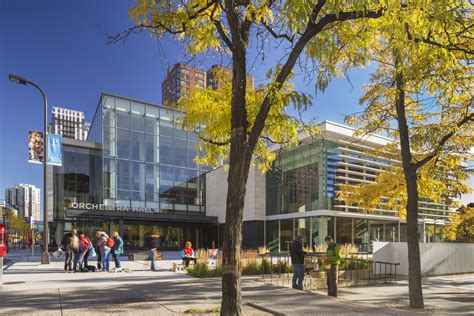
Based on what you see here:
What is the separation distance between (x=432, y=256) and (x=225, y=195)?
2343cm

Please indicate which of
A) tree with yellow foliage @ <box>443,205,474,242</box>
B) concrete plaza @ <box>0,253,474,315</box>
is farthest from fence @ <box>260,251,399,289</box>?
tree with yellow foliage @ <box>443,205,474,242</box>

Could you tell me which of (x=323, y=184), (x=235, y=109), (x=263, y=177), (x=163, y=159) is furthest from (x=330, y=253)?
(x=163, y=159)

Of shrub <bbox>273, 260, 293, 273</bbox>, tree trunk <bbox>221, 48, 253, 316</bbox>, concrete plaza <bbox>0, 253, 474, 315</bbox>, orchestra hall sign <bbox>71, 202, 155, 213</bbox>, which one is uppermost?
tree trunk <bbox>221, 48, 253, 316</bbox>

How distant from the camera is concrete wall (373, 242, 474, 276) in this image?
1833cm

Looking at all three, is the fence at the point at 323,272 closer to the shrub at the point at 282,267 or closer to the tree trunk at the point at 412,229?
the shrub at the point at 282,267

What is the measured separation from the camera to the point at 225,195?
131 feet

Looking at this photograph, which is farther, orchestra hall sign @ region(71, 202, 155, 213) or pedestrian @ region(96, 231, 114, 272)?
orchestra hall sign @ region(71, 202, 155, 213)

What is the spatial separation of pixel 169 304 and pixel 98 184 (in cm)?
3432

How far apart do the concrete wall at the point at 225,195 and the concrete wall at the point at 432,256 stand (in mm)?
16674

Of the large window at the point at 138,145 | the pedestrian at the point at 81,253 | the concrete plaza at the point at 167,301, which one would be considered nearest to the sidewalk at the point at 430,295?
the concrete plaza at the point at 167,301

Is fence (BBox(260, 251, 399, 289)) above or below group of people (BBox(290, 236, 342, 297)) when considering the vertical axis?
below

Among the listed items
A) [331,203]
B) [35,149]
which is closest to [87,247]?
[35,149]

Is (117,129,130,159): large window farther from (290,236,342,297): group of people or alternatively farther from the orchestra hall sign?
(290,236,342,297): group of people

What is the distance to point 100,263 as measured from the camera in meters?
16.5
